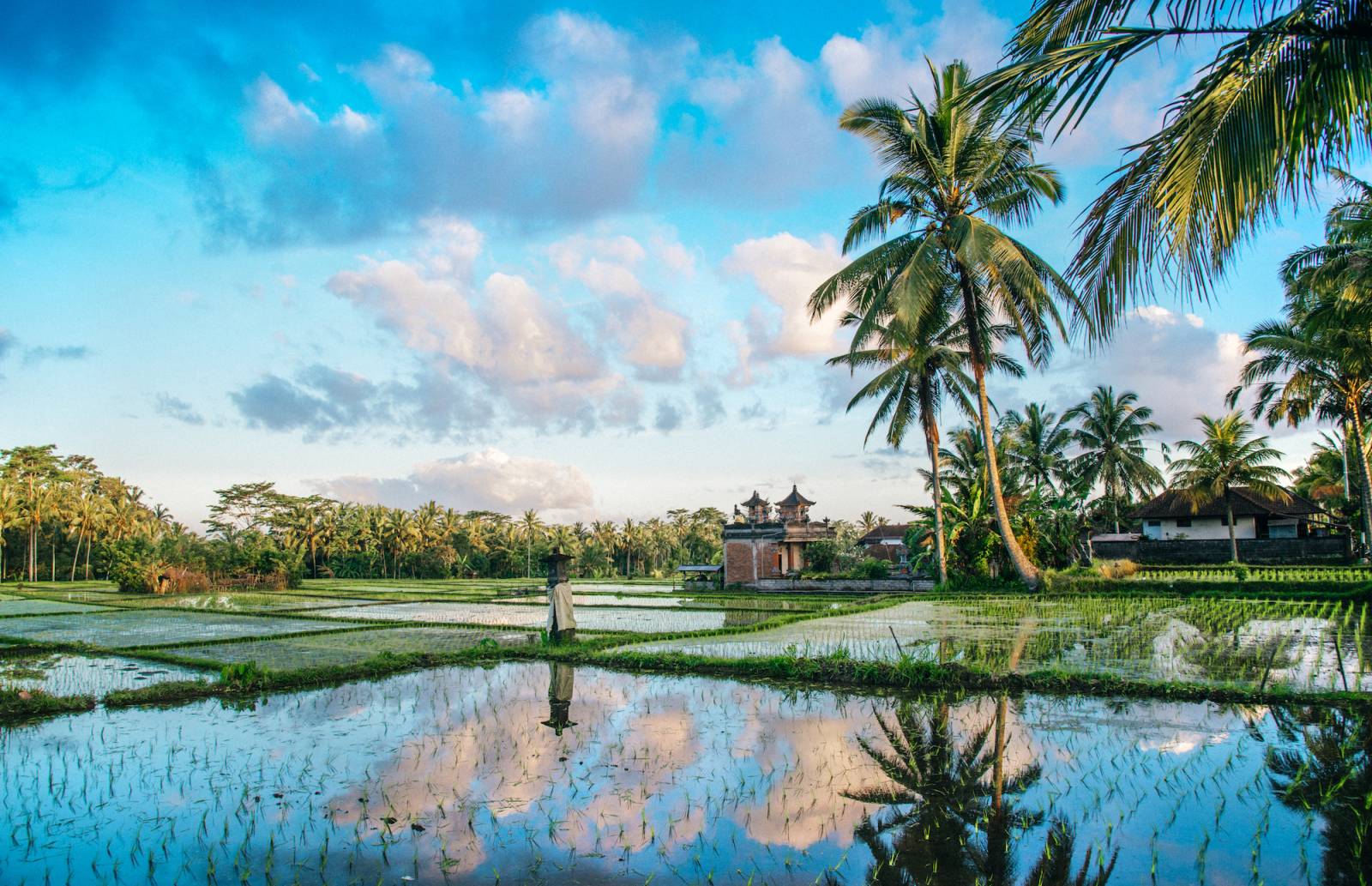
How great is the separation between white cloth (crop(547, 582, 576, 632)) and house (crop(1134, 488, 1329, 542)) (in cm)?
2646

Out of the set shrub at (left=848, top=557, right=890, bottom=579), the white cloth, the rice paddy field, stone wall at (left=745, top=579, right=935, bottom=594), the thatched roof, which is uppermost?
the thatched roof

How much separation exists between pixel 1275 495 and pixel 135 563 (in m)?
40.1

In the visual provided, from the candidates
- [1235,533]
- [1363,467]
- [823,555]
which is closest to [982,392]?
[1363,467]

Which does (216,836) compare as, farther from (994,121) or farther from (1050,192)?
(1050,192)

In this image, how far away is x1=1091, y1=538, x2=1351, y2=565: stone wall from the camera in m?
25.9

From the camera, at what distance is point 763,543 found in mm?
29797

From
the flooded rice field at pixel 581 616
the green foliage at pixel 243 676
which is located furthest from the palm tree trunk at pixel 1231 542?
the green foliage at pixel 243 676

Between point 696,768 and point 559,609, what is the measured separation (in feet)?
21.5

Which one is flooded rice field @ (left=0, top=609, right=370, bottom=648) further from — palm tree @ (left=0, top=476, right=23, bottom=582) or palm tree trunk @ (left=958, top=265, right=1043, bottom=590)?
palm tree @ (left=0, top=476, right=23, bottom=582)

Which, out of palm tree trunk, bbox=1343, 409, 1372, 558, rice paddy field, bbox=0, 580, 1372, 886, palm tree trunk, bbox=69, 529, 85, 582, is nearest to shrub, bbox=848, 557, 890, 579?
palm tree trunk, bbox=1343, 409, 1372, 558

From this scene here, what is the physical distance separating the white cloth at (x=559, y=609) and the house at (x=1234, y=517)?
2646cm

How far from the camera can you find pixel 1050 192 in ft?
55.0

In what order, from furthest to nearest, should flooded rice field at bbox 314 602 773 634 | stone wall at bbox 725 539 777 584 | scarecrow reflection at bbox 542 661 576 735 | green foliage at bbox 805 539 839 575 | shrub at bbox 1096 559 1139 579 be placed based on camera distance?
green foliage at bbox 805 539 839 575 < stone wall at bbox 725 539 777 584 < shrub at bbox 1096 559 1139 579 < flooded rice field at bbox 314 602 773 634 < scarecrow reflection at bbox 542 661 576 735

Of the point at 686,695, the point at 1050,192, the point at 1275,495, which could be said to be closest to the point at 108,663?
the point at 686,695
